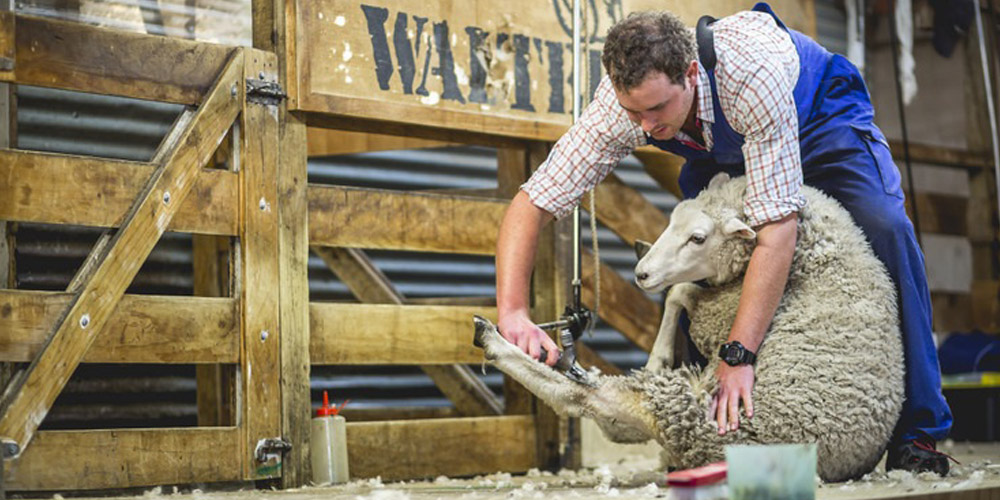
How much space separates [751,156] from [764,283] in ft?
1.14

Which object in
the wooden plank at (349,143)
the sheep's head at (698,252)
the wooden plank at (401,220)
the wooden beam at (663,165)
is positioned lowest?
the sheep's head at (698,252)

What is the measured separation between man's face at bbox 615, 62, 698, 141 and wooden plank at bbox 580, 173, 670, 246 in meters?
1.62

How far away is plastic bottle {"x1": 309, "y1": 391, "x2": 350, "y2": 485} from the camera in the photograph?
3916 millimetres

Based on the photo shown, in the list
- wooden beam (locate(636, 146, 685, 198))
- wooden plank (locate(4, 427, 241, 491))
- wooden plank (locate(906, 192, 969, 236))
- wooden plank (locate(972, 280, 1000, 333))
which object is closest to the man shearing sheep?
wooden plank (locate(4, 427, 241, 491))

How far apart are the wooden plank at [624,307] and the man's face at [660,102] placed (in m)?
1.60

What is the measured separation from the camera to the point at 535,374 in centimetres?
342

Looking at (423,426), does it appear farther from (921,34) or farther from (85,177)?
(921,34)

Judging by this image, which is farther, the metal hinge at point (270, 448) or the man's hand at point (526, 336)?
the metal hinge at point (270, 448)

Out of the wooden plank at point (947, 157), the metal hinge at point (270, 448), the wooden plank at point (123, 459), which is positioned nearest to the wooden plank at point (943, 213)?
the wooden plank at point (947, 157)

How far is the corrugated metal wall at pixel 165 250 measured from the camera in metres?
4.55

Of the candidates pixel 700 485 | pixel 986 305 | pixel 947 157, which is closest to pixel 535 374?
pixel 700 485

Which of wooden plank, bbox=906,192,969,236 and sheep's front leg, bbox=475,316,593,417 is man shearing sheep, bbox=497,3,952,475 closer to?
sheep's front leg, bbox=475,316,593,417

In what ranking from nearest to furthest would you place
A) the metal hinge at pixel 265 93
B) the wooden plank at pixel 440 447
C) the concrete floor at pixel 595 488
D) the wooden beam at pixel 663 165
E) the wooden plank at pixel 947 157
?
the concrete floor at pixel 595 488 < the metal hinge at pixel 265 93 < the wooden plank at pixel 440 447 < the wooden beam at pixel 663 165 < the wooden plank at pixel 947 157

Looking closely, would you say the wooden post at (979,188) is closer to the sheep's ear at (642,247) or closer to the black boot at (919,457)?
the black boot at (919,457)
